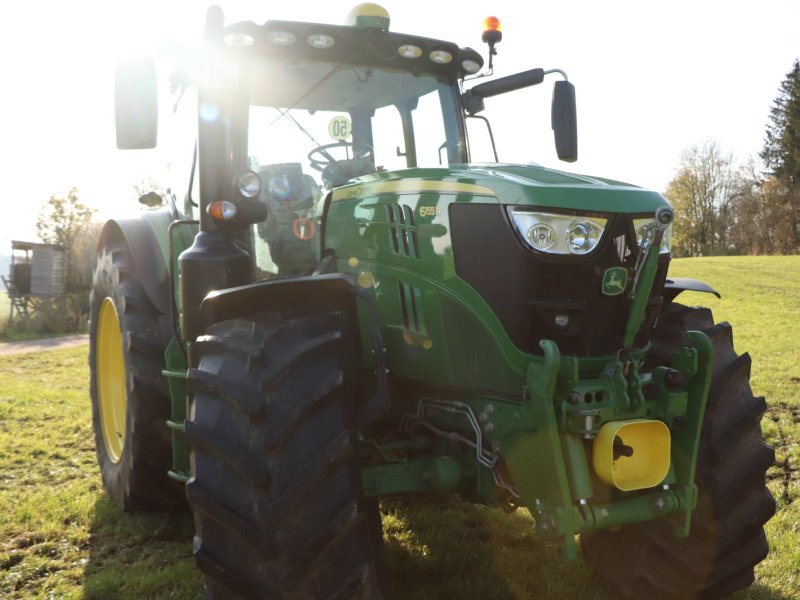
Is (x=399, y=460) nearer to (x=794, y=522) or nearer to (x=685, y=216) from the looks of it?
(x=794, y=522)

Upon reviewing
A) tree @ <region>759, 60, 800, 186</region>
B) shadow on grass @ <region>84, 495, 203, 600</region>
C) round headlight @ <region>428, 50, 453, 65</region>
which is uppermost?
tree @ <region>759, 60, 800, 186</region>

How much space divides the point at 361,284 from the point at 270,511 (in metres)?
1.10

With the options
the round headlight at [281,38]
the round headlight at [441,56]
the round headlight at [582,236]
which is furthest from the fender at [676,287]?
the round headlight at [281,38]

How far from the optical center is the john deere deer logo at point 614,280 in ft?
8.57

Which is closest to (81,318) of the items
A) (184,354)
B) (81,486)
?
(81,486)

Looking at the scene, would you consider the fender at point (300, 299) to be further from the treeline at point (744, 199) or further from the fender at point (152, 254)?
the treeline at point (744, 199)

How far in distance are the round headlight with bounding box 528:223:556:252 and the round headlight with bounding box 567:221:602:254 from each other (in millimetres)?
61

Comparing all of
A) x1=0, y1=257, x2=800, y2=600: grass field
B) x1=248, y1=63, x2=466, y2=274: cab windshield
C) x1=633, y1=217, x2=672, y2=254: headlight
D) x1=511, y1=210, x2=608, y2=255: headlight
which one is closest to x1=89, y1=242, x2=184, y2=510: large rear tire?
x1=0, y1=257, x2=800, y2=600: grass field

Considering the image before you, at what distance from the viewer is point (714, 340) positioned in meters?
3.16

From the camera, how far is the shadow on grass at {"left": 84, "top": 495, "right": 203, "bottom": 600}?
133 inches

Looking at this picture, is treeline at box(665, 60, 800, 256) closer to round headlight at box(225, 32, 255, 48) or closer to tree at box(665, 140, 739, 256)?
tree at box(665, 140, 739, 256)

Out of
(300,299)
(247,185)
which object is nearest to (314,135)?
(247,185)

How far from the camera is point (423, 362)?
9.36ft

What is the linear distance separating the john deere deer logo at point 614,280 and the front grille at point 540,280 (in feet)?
0.05
